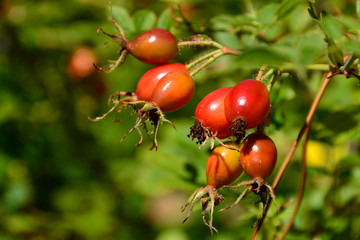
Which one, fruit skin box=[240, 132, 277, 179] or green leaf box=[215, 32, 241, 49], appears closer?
fruit skin box=[240, 132, 277, 179]

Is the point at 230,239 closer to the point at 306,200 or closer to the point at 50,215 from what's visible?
the point at 306,200

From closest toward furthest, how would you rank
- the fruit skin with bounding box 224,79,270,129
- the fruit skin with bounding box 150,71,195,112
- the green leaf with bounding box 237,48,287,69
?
the green leaf with bounding box 237,48,287,69 < the fruit skin with bounding box 224,79,270,129 < the fruit skin with bounding box 150,71,195,112

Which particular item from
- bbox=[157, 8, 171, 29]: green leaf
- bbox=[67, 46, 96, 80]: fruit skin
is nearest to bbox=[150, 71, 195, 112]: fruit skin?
bbox=[157, 8, 171, 29]: green leaf

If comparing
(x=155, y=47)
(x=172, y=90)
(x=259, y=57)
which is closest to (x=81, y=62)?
(x=155, y=47)

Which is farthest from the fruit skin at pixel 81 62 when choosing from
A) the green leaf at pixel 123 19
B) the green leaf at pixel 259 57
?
the green leaf at pixel 259 57

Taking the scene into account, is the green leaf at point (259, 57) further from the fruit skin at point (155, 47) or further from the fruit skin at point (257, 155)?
the fruit skin at point (155, 47)

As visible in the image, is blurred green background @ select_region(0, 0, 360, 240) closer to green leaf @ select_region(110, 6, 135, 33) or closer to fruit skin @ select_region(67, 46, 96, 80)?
fruit skin @ select_region(67, 46, 96, 80)
